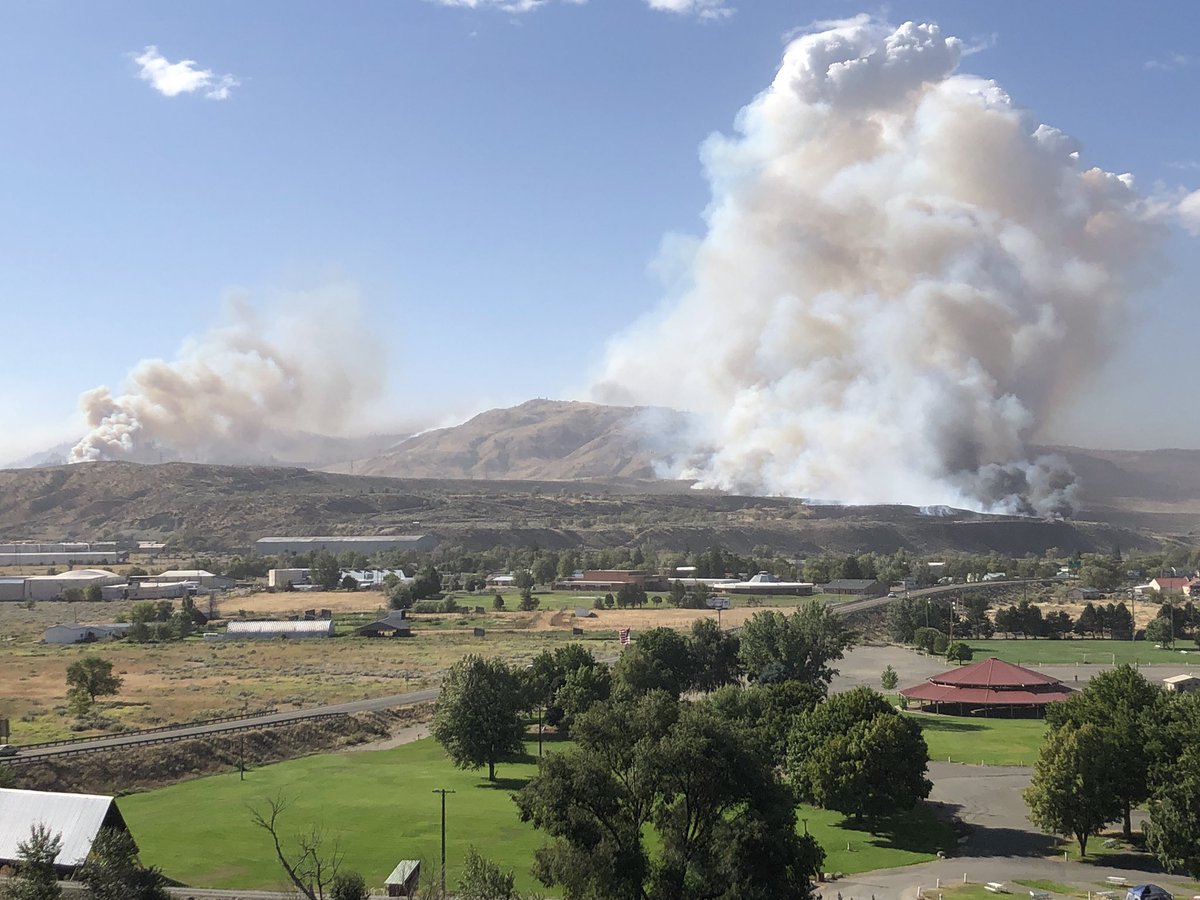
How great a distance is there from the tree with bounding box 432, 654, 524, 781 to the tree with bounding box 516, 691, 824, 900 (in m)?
26.1

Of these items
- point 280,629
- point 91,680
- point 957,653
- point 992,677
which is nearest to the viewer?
point 91,680

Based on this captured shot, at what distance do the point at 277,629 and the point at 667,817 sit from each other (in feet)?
273

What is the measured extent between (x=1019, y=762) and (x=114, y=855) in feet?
147

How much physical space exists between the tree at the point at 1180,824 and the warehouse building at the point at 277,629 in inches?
3189

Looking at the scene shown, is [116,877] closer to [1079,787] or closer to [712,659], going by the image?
[1079,787]

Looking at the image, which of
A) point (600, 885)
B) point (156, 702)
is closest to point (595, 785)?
point (600, 885)

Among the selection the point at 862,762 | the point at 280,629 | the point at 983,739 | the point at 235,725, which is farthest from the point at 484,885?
the point at 280,629

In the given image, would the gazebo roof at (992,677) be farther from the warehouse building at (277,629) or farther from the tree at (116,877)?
the tree at (116,877)

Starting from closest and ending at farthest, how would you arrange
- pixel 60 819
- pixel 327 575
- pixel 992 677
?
1. pixel 60 819
2. pixel 992 677
3. pixel 327 575

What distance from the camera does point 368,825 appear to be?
4369cm

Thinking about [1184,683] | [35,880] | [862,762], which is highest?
[35,880]

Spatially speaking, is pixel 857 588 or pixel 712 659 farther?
pixel 857 588

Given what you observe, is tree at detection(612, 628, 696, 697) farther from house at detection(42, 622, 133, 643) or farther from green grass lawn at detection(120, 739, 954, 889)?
house at detection(42, 622, 133, 643)

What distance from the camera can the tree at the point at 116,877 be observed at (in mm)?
26250
